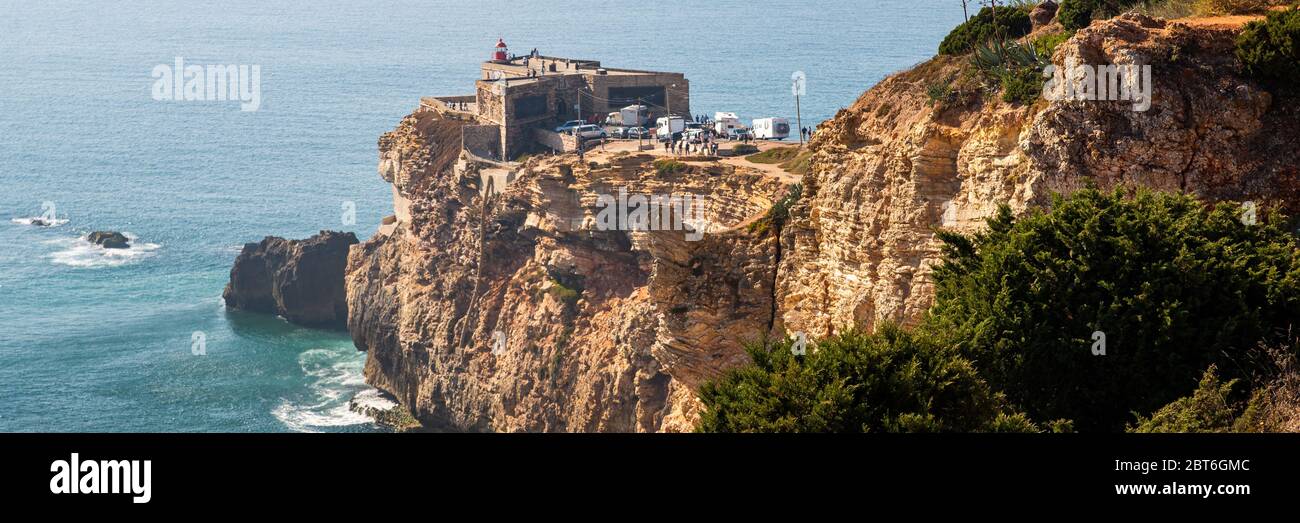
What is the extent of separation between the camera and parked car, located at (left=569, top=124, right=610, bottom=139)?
73875 millimetres

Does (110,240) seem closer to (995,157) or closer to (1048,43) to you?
(1048,43)

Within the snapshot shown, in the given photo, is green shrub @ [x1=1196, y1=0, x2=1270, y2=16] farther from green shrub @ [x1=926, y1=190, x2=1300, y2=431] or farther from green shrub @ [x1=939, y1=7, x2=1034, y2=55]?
green shrub @ [x1=926, y1=190, x2=1300, y2=431]

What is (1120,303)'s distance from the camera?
25.3 metres

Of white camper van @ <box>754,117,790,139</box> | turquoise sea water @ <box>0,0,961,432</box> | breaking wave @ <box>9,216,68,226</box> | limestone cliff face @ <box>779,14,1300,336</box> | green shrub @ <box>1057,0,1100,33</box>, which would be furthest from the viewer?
breaking wave @ <box>9,216,68,226</box>

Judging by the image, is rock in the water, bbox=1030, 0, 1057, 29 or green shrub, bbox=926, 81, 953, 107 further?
rock in the water, bbox=1030, 0, 1057, 29

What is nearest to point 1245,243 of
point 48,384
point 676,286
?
point 676,286

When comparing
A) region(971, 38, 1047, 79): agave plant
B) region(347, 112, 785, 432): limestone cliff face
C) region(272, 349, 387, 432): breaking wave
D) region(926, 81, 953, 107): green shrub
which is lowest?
region(272, 349, 387, 432): breaking wave

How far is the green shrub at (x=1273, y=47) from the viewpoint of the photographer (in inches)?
1072

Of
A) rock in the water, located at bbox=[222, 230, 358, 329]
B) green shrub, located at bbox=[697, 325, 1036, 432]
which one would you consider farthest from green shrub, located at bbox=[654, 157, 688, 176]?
green shrub, located at bbox=[697, 325, 1036, 432]

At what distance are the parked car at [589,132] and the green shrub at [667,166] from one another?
363 inches

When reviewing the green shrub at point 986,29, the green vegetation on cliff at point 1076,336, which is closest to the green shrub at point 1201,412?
the green vegetation on cliff at point 1076,336

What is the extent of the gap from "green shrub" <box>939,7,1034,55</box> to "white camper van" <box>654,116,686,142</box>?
3611cm

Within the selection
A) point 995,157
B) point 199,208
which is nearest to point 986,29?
point 995,157

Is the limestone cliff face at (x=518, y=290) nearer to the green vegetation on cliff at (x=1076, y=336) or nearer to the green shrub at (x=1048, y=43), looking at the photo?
the green shrub at (x=1048, y=43)
